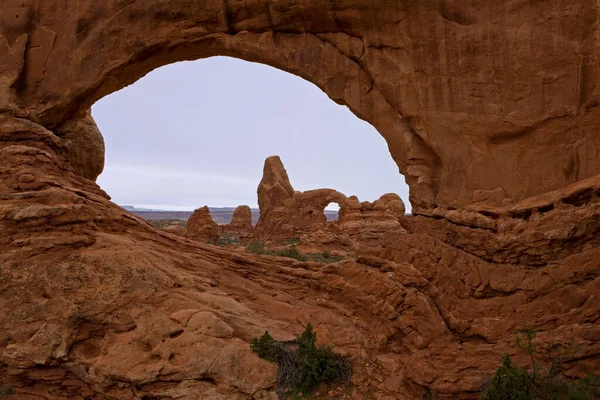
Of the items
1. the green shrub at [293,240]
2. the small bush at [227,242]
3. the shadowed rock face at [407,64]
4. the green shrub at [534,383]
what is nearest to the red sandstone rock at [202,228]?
the small bush at [227,242]

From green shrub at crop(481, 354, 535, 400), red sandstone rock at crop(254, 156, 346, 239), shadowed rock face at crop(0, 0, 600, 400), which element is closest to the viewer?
green shrub at crop(481, 354, 535, 400)

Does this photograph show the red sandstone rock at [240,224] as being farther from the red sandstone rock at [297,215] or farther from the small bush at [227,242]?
the red sandstone rock at [297,215]

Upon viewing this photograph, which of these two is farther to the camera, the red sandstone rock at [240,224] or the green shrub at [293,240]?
the red sandstone rock at [240,224]

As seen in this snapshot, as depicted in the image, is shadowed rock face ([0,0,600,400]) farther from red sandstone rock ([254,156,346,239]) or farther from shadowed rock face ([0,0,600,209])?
red sandstone rock ([254,156,346,239])

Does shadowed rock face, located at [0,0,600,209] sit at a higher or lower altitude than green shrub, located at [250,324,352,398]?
higher

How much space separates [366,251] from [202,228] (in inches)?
757

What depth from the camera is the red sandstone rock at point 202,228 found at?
25.9 metres

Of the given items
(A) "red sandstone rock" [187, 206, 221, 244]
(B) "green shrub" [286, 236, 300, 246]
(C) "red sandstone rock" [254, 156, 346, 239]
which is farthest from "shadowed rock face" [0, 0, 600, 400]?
(C) "red sandstone rock" [254, 156, 346, 239]

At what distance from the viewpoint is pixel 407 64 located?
750 cm

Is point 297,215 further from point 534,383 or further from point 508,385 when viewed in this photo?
point 508,385

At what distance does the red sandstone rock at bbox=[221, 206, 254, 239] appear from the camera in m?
37.6

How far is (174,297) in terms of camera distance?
6.95 meters

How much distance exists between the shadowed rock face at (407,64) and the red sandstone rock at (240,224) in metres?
28.9

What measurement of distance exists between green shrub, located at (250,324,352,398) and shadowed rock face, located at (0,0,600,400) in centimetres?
18
